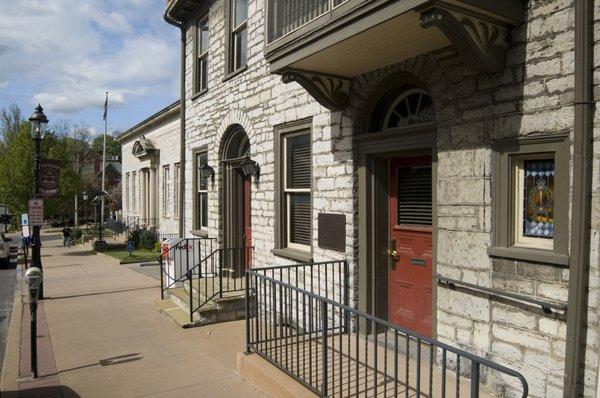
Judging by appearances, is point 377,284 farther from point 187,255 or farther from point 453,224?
point 187,255

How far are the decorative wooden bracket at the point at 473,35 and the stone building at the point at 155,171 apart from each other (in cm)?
1217

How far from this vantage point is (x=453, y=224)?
4.56m

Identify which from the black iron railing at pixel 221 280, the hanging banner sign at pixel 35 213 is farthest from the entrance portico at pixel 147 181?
the black iron railing at pixel 221 280

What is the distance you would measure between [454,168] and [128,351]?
478cm

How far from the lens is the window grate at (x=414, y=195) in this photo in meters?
5.24

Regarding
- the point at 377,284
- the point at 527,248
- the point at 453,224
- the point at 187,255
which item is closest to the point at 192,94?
the point at 187,255

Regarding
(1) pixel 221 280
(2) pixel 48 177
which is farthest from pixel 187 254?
(2) pixel 48 177

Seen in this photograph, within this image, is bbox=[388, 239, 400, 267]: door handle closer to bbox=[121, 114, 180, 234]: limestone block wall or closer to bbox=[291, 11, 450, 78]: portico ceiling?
bbox=[291, 11, 450, 78]: portico ceiling

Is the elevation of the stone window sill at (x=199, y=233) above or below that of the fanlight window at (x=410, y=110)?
below

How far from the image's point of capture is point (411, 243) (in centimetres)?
543

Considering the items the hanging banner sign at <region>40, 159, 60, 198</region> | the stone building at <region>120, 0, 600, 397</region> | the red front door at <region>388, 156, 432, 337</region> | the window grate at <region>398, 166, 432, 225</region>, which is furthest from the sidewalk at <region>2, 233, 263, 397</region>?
the window grate at <region>398, 166, 432, 225</region>

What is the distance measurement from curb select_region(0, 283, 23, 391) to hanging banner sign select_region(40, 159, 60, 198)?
2366mm

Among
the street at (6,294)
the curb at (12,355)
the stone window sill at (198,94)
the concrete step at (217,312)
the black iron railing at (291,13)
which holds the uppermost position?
the stone window sill at (198,94)

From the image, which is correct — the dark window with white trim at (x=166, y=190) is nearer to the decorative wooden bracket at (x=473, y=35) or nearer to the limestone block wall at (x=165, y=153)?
the limestone block wall at (x=165, y=153)
